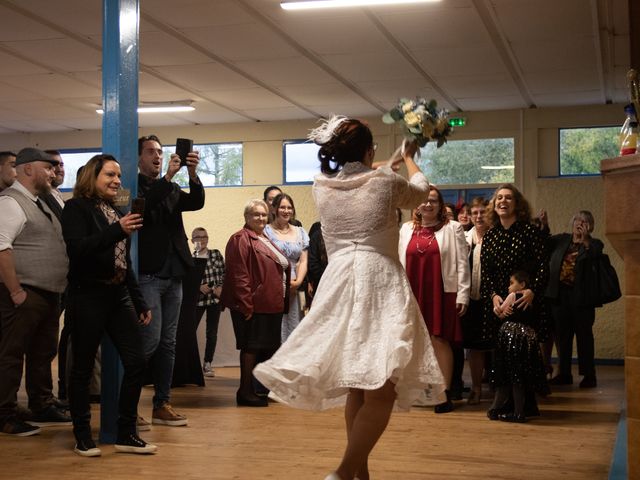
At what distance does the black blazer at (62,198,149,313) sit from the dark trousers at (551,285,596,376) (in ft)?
16.8

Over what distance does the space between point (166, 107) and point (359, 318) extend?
877cm

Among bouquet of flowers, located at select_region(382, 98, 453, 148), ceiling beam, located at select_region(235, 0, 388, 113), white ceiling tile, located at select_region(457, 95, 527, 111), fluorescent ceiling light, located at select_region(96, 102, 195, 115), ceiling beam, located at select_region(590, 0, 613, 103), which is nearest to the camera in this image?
bouquet of flowers, located at select_region(382, 98, 453, 148)

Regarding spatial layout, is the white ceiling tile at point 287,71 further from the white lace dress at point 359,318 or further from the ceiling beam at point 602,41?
the white lace dress at point 359,318

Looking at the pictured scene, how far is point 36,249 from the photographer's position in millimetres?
5410

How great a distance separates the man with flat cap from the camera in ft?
17.5

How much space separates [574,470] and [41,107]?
9.32 metres

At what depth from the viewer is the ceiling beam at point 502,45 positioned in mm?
7539

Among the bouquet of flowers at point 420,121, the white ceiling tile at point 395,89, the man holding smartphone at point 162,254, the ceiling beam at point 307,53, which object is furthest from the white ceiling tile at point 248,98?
the bouquet of flowers at point 420,121

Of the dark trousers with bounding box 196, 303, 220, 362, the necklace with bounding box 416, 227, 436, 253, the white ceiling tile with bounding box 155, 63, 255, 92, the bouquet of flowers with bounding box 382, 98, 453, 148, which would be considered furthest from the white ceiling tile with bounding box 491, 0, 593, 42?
the dark trousers with bounding box 196, 303, 220, 362

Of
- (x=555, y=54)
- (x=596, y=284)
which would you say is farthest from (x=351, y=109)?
(x=596, y=284)

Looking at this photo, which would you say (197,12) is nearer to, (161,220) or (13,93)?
(161,220)

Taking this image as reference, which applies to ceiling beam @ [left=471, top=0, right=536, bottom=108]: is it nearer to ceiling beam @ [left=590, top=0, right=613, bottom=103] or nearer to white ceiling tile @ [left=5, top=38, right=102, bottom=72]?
ceiling beam @ [left=590, top=0, right=613, bottom=103]

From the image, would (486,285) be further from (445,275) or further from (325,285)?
(325,285)

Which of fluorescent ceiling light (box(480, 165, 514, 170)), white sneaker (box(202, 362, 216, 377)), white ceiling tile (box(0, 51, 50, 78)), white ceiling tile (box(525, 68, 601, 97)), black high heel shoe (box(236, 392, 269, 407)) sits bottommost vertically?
white sneaker (box(202, 362, 216, 377))
